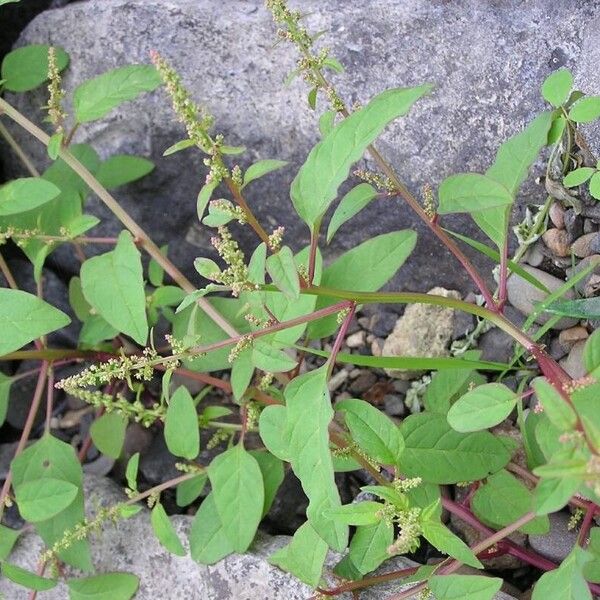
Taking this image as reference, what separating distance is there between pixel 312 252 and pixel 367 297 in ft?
0.50

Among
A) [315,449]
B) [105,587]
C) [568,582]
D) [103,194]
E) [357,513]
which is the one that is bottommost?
[105,587]

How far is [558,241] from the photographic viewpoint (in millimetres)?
2225

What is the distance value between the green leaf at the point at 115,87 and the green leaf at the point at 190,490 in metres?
0.98

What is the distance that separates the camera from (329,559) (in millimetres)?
2053

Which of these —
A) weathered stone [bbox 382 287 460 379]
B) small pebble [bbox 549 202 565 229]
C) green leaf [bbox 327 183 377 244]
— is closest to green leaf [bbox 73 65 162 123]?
green leaf [bbox 327 183 377 244]

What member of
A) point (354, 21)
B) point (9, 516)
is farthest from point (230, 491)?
point (354, 21)

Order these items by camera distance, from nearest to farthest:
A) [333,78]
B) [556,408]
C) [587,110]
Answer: [556,408] < [587,110] < [333,78]

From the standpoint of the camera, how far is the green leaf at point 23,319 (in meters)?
1.88

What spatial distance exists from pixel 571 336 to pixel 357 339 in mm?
661

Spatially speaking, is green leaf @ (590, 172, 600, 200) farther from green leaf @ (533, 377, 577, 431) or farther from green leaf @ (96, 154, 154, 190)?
green leaf @ (96, 154, 154, 190)

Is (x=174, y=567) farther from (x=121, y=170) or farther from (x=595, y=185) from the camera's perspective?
(x=595, y=185)

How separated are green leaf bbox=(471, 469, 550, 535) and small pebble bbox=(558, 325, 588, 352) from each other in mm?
438

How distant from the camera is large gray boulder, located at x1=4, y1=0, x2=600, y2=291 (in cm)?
222

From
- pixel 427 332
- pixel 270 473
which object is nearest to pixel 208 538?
pixel 270 473
